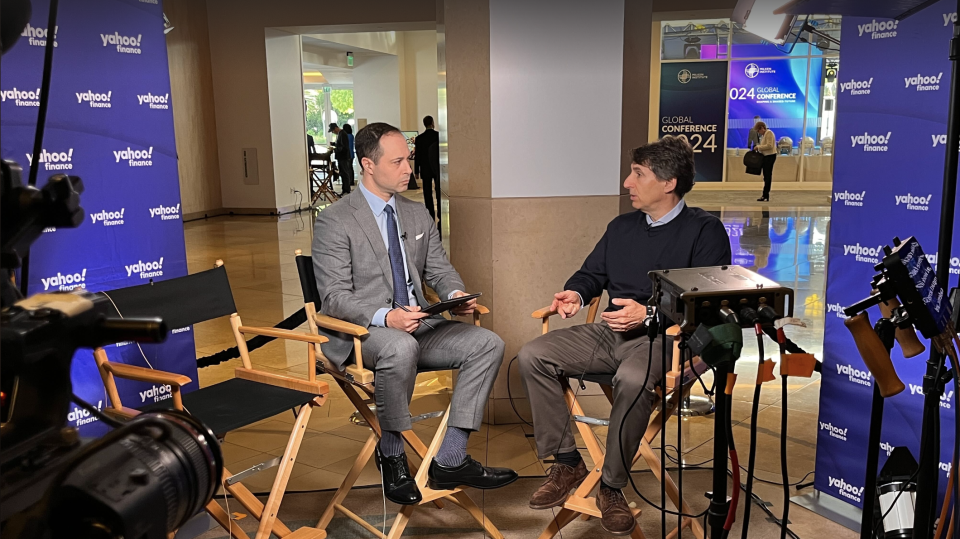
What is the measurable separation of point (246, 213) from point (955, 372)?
12999mm

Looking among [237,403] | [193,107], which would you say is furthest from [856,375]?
[193,107]

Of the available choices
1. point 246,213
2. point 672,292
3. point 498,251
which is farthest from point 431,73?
point 672,292

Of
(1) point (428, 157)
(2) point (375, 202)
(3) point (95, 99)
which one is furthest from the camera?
(1) point (428, 157)

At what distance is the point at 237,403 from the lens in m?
2.63

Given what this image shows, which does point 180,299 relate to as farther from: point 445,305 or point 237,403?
point 445,305

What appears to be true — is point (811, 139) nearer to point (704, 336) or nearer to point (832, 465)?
point (832, 465)

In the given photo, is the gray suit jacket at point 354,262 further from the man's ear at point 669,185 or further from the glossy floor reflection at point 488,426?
the man's ear at point 669,185

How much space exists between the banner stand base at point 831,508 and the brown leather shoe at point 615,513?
0.83 m

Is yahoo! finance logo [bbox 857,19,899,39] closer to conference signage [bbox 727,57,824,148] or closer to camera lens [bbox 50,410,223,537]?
camera lens [bbox 50,410,223,537]

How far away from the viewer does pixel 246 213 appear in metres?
13.6

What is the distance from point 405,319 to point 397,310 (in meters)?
0.05

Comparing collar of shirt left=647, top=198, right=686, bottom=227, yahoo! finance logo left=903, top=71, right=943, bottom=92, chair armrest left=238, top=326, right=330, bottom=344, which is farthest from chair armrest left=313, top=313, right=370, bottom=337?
yahoo! finance logo left=903, top=71, right=943, bottom=92

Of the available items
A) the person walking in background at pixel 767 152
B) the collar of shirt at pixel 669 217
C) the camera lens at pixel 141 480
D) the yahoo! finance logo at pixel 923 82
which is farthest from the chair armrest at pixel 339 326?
the person walking in background at pixel 767 152

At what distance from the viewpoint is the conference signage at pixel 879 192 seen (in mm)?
2418
